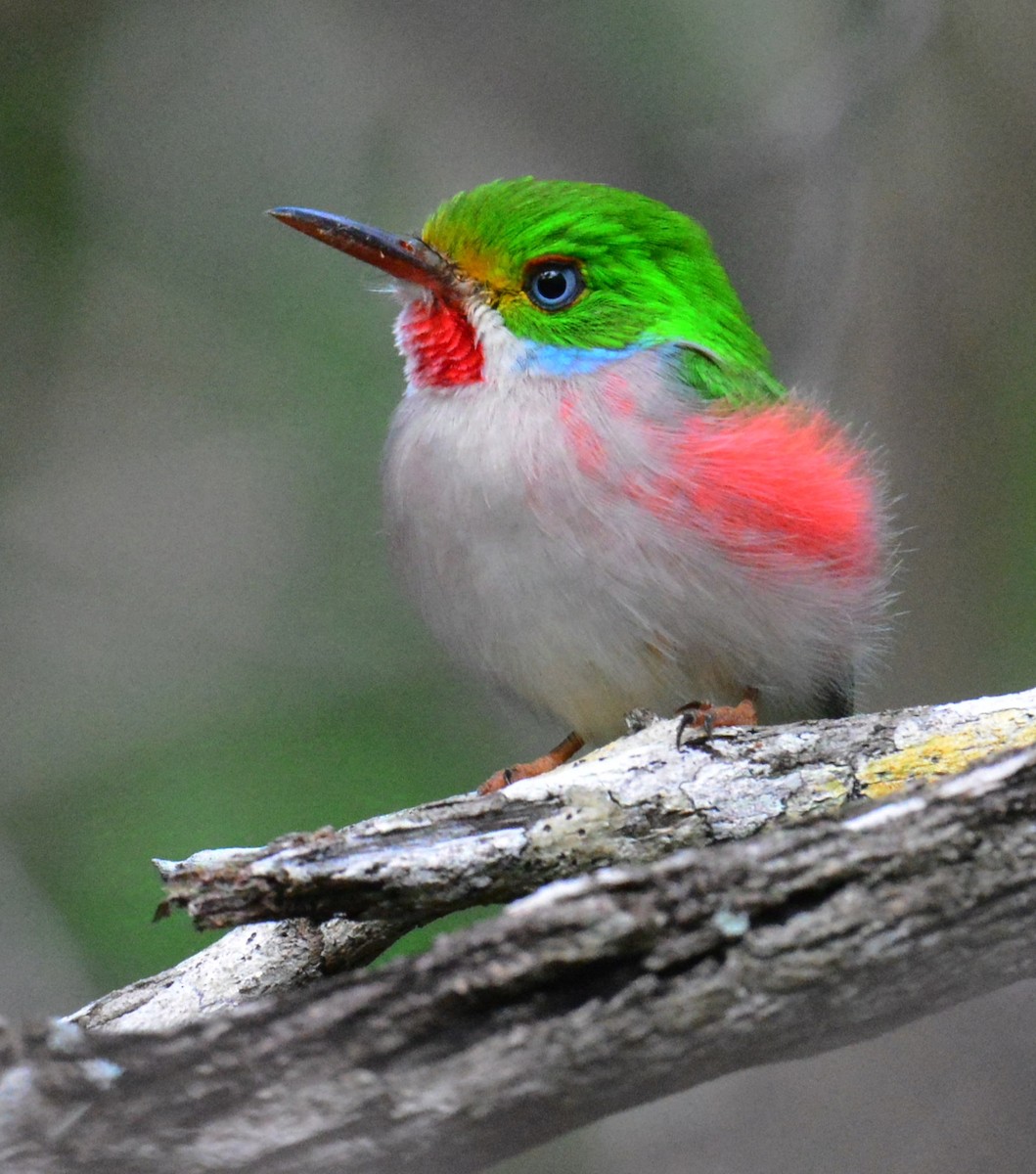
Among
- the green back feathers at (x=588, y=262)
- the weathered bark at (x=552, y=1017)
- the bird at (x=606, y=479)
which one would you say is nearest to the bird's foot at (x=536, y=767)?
the bird at (x=606, y=479)

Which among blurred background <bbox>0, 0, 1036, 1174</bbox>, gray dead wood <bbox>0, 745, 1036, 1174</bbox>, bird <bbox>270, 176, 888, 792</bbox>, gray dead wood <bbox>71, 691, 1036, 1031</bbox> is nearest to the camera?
gray dead wood <bbox>0, 745, 1036, 1174</bbox>

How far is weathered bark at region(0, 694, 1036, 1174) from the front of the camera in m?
2.05

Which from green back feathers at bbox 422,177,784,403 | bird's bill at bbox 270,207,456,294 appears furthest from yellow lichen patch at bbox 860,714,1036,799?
bird's bill at bbox 270,207,456,294

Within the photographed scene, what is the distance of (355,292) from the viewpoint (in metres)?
5.78

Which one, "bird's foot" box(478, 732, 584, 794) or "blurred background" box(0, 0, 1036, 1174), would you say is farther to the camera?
"blurred background" box(0, 0, 1036, 1174)

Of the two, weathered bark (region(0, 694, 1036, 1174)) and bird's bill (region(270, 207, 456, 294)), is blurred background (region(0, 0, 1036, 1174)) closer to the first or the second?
bird's bill (region(270, 207, 456, 294))

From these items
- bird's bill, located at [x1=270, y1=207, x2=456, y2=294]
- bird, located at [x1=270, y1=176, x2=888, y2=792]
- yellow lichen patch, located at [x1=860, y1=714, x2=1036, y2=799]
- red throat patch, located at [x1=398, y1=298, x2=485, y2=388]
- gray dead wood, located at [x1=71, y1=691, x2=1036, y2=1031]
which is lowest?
yellow lichen patch, located at [x1=860, y1=714, x2=1036, y2=799]

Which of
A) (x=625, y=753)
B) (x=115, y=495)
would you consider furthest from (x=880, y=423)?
(x=625, y=753)

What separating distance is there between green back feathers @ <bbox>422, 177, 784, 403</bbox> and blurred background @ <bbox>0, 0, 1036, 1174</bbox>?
209 centimetres

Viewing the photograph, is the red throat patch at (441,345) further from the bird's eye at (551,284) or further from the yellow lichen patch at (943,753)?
the yellow lichen patch at (943,753)

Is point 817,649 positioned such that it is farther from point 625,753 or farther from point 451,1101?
point 451,1101

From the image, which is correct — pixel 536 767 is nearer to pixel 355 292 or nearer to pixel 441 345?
pixel 441 345

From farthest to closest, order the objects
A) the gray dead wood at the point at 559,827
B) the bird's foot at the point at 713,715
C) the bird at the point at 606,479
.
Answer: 1. the bird at the point at 606,479
2. the bird's foot at the point at 713,715
3. the gray dead wood at the point at 559,827

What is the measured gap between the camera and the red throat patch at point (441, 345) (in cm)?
343
